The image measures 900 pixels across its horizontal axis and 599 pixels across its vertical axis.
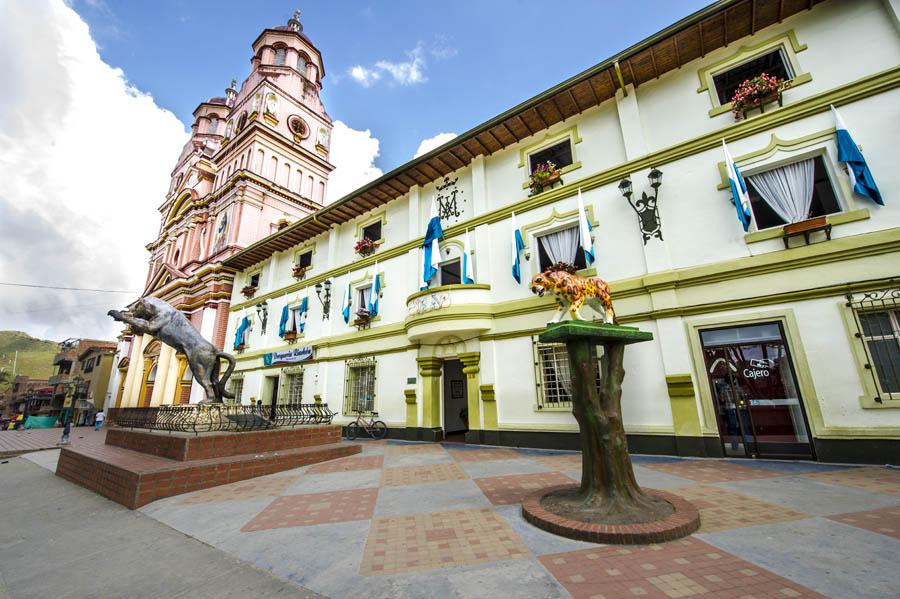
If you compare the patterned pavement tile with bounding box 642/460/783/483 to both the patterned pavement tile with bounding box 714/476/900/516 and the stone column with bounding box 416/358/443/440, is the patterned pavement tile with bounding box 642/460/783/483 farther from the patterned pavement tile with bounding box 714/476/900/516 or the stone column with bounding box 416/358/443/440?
the stone column with bounding box 416/358/443/440

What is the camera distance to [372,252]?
15602mm

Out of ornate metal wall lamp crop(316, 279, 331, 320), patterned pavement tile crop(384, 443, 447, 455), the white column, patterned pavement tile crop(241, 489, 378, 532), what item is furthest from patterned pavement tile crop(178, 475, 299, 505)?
ornate metal wall lamp crop(316, 279, 331, 320)

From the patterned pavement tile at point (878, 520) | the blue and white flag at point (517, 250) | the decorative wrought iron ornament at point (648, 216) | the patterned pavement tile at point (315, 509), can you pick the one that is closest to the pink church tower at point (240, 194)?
the blue and white flag at point (517, 250)

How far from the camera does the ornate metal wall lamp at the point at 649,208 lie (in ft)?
30.1

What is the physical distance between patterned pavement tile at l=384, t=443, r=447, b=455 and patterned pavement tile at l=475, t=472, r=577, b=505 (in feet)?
12.1

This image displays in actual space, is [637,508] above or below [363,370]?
below

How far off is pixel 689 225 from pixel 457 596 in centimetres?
931

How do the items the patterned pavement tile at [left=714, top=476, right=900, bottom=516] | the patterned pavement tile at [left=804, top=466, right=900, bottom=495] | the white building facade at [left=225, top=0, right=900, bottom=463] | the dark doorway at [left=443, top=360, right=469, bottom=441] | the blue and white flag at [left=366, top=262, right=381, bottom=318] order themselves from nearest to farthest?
the patterned pavement tile at [left=714, top=476, right=900, bottom=516] < the patterned pavement tile at [left=804, top=466, right=900, bottom=495] < the white building facade at [left=225, top=0, right=900, bottom=463] < the dark doorway at [left=443, top=360, right=469, bottom=441] < the blue and white flag at [left=366, top=262, right=381, bottom=318]

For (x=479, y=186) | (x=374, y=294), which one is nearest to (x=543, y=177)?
(x=479, y=186)

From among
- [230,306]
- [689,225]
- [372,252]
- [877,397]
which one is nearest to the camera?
[877,397]

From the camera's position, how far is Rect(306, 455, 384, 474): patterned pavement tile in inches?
303

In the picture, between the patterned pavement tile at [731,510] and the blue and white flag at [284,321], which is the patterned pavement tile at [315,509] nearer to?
the patterned pavement tile at [731,510]

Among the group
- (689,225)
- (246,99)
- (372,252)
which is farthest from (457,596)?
(246,99)

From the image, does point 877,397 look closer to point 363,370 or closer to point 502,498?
point 502,498
